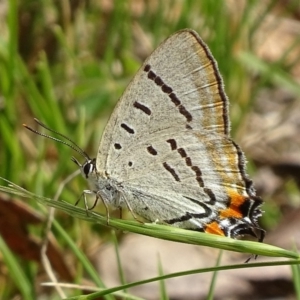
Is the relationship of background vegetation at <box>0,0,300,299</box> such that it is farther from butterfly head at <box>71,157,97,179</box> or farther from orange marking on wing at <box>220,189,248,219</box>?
orange marking on wing at <box>220,189,248,219</box>

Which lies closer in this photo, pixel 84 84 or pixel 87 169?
pixel 87 169

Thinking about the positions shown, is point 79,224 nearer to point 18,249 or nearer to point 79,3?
point 18,249

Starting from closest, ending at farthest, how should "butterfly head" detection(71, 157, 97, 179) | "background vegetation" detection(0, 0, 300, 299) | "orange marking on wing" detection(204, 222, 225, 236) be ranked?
"orange marking on wing" detection(204, 222, 225, 236) < "butterfly head" detection(71, 157, 97, 179) < "background vegetation" detection(0, 0, 300, 299)

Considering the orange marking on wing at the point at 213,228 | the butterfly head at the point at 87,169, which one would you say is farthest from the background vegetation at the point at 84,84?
the orange marking on wing at the point at 213,228

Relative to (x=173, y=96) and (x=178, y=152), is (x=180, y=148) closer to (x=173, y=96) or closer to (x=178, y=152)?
(x=178, y=152)

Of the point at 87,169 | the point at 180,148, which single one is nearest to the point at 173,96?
the point at 180,148

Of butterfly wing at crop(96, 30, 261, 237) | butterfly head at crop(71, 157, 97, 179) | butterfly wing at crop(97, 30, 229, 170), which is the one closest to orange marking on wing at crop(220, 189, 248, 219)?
butterfly wing at crop(96, 30, 261, 237)

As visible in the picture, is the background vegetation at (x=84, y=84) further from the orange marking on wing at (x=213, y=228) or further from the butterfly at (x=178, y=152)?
the orange marking on wing at (x=213, y=228)
